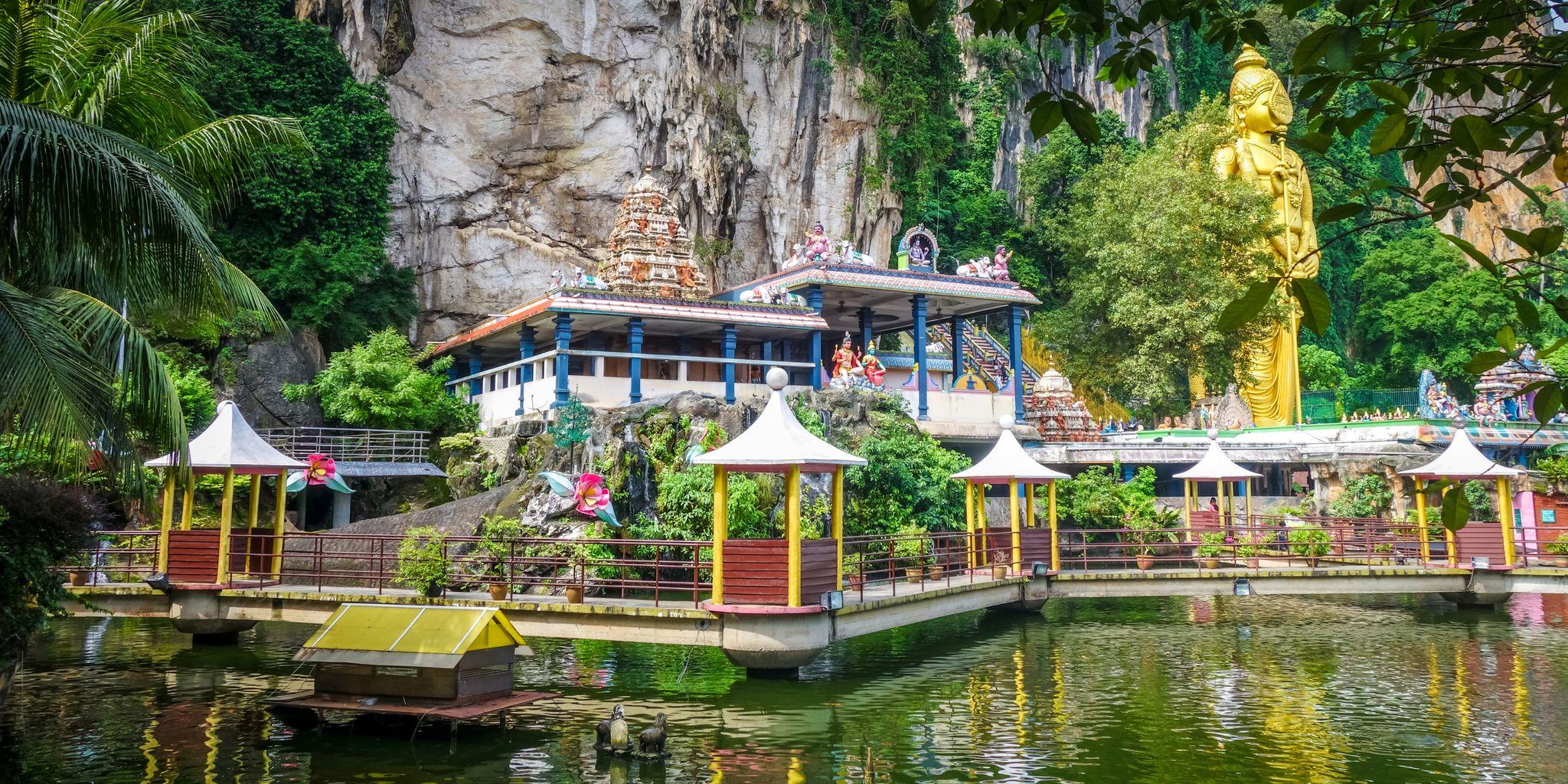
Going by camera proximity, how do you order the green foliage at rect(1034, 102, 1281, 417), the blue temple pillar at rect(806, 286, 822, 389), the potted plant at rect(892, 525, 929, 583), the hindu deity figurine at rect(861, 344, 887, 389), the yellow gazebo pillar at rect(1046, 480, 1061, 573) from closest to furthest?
1. the potted plant at rect(892, 525, 929, 583)
2. the yellow gazebo pillar at rect(1046, 480, 1061, 573)
3. the hindu deity figurine at rect(861, 344, 887, 389)
4. the blue temple pillar at rect(806, 286, 822, 389)
5. the green foliage at rect(1034, 102, 1281, 417)

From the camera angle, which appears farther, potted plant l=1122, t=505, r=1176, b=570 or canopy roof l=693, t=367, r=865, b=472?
potted plant l=1122, t=505, r=1176, b=570

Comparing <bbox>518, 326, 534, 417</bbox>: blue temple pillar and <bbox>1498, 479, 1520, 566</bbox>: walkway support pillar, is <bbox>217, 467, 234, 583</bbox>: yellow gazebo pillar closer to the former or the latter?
<bbox>518, 326, 534, 417</bbox>: blue temple pillar

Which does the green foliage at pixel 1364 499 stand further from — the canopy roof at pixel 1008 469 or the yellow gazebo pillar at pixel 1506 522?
the canopy roof at pixel 1008 469

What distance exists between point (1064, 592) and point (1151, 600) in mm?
4186

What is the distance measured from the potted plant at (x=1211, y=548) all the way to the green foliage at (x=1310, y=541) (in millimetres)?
1224

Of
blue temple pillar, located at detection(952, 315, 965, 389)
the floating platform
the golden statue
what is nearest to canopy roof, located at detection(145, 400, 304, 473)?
the floating platform

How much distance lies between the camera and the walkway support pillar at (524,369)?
83.4 feet

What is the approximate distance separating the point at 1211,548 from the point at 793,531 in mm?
11650

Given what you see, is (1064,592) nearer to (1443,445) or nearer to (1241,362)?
(1443,445)

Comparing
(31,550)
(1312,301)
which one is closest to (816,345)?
(31,550)

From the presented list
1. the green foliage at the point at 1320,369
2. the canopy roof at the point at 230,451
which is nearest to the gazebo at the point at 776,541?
the canopy roof at the point at 230,451

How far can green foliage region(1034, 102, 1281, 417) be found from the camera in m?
29.7

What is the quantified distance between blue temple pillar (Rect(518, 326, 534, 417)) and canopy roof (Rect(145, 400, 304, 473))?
828cm

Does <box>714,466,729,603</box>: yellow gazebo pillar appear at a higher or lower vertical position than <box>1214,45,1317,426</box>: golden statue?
lower
